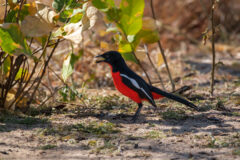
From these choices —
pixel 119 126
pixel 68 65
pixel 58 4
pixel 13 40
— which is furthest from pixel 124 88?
pixel 13 40

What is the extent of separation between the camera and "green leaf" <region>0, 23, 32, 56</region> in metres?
2.85

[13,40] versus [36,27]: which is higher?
[36,27]

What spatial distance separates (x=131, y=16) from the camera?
344 cm

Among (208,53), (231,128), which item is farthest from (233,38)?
(231,128)

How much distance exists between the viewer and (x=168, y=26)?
8.59 meters

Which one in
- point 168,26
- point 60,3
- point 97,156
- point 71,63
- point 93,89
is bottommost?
point 97,156

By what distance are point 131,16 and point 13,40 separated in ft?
3.82

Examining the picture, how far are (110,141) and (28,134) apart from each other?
0.73m

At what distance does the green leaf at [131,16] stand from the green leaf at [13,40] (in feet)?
3.37

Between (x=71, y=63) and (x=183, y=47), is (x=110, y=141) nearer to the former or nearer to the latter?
(x=71, y=63)

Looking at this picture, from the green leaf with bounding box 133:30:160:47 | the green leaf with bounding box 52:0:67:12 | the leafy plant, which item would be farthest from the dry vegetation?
the green leaf with bounding box 52:0:67:12

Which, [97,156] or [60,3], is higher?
[60,3]

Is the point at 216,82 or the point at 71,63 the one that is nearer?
the point at 71,63

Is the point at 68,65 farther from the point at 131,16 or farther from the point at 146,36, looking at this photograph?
the point at 146,36
